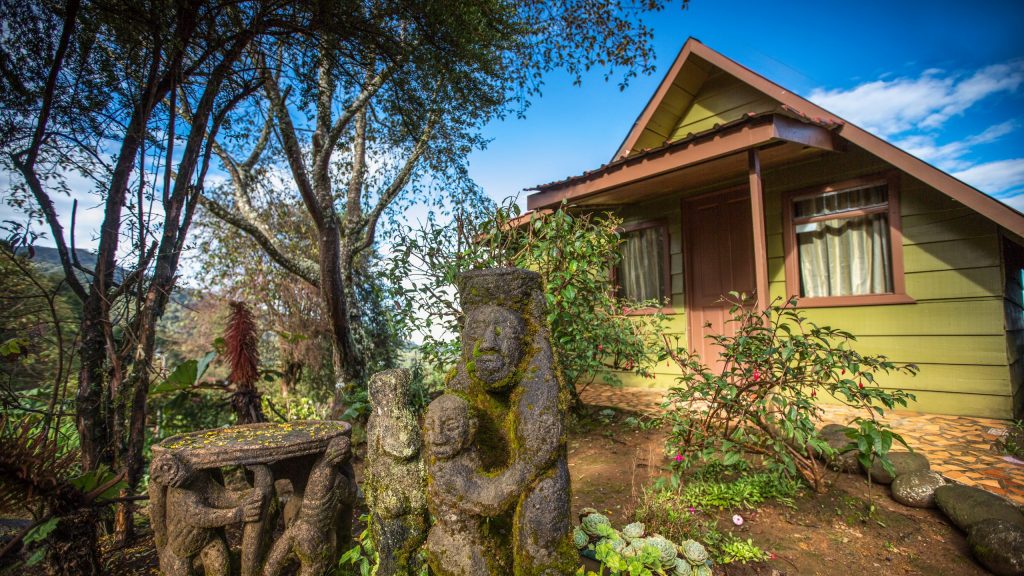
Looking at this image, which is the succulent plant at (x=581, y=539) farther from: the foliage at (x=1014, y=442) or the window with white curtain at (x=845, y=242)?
the window with white curtain at (x=845, y=242)

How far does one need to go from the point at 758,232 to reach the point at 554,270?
8.21 ft

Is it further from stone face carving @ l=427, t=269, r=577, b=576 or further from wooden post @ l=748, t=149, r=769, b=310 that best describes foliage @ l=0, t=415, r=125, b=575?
wooden post @ l=748, t=149, r=769, b=310

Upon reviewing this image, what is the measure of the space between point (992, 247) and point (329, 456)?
6532 mm

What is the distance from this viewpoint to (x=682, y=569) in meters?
2.05

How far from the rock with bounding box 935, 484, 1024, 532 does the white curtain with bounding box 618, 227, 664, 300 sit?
14.9 feet

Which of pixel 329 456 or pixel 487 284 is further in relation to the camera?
pixel 329 456

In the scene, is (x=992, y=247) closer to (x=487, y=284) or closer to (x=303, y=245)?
(x=487, y=284)

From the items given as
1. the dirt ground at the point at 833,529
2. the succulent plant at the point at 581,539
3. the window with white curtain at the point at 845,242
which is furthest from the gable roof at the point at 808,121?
the succulent plant at the point at 581,539

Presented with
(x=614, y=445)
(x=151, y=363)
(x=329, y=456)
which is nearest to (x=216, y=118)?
(x=151, y=363)

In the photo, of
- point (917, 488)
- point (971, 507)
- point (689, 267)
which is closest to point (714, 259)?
point (689, 267)

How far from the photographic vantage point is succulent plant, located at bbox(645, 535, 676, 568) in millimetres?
2062

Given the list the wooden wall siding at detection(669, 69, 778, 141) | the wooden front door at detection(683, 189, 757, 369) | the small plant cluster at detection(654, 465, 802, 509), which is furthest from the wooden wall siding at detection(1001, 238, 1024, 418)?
the small plant cluster at detection(654, 465, 802, 509)

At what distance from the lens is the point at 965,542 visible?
97.6 inches

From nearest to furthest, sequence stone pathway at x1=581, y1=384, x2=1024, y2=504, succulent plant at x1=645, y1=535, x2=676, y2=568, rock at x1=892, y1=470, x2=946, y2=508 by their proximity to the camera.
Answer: succulent plant at x1=645, y1=535, x2=676, y2=568 → rock at x1=892, y1=470, x2=946, y2=508 → stone pathway at x1=581, y1=384, x2=1024, y2=504
